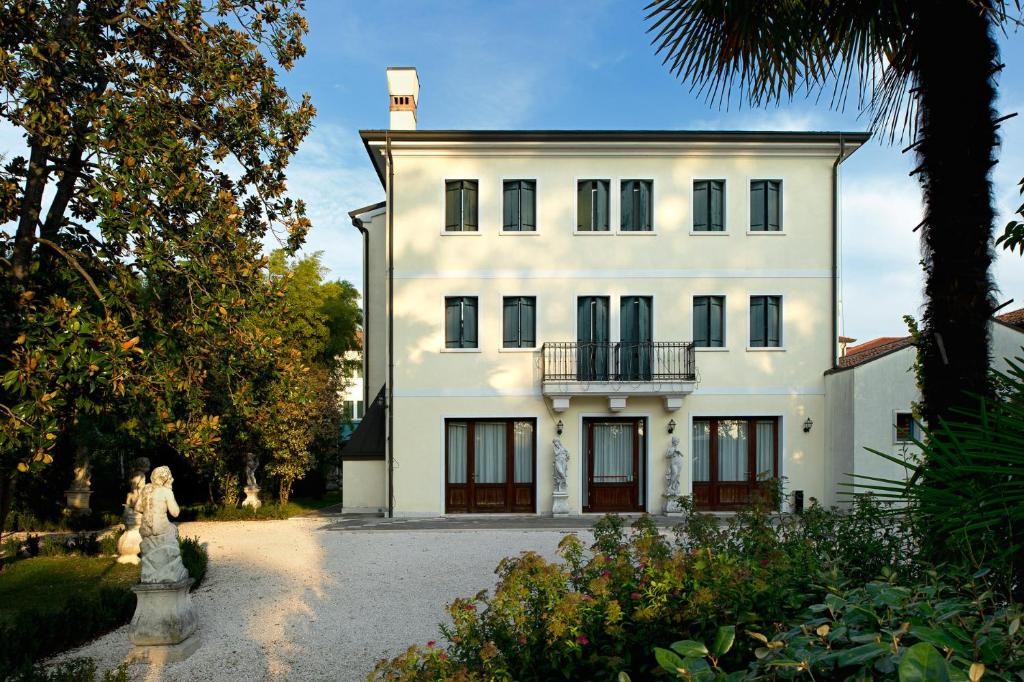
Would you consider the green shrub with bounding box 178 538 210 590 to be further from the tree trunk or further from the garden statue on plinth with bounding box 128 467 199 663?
the tree trunk

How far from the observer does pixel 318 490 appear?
2264 centimetres

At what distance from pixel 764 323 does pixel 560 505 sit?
7117 millimetres

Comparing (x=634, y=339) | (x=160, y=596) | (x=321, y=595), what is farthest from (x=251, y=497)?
(x=160, y=596)

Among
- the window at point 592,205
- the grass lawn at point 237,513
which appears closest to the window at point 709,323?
the window at point 592,205

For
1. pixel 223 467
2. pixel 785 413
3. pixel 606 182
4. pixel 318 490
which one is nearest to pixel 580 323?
pixel 606 182

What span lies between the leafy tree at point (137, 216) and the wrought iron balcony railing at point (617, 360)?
31.8 feet

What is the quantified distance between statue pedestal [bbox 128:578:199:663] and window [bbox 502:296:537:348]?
10814 millimetres

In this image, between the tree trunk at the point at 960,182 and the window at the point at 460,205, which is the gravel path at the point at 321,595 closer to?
the tree trunk at the point at 960,182

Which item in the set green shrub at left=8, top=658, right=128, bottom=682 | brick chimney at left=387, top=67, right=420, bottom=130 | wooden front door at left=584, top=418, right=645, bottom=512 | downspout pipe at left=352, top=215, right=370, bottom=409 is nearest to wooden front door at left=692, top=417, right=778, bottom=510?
wooden front door at left=584, top=418, right=645, bottom=512

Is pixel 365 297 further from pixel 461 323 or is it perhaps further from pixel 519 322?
pixel 519 322

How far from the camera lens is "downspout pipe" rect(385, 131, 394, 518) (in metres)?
16.6

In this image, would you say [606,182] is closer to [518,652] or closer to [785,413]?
[785,413]

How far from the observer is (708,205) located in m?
17.3

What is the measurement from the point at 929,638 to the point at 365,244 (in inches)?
747
